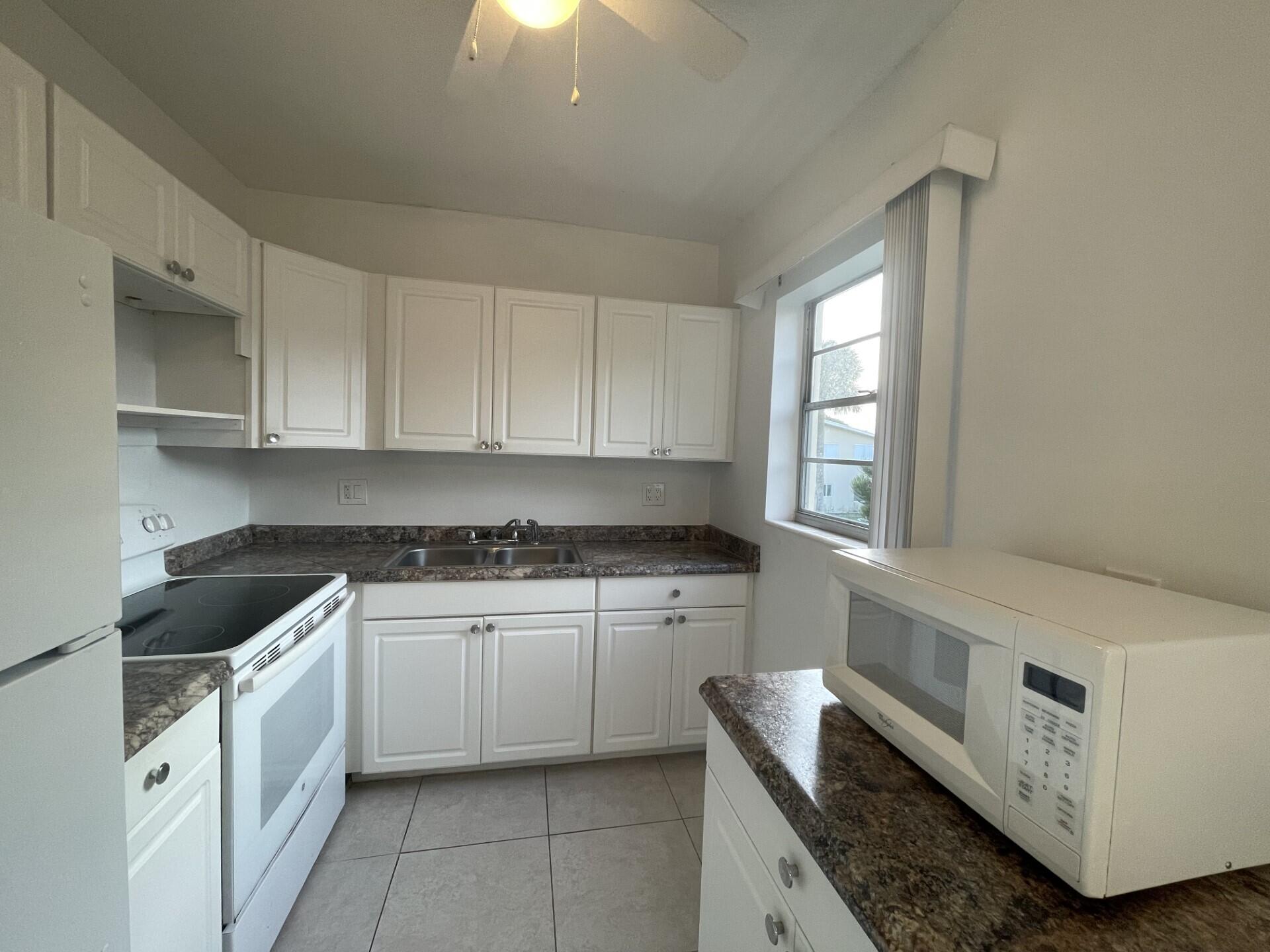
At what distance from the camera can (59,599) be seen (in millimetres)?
542

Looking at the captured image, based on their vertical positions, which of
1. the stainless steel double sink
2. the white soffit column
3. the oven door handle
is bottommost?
the oven door handle

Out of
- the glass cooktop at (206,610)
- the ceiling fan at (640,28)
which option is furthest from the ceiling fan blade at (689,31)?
the glass cooktop at (206,610)

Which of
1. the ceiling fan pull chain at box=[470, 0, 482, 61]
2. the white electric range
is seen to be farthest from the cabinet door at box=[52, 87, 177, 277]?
the ceiling fan pull chain at box=[470, 0, 482, 61]

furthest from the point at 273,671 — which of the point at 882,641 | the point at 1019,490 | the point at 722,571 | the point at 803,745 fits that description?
the point at 1019,490

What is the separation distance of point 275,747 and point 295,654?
0.24 meters

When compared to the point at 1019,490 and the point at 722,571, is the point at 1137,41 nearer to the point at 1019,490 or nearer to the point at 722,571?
the point at 1019,490

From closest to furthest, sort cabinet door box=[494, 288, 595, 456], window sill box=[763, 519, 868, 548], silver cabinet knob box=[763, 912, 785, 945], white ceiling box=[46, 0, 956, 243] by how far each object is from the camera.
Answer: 1. silver cabinet knob box=[763, 912, 785, 945]
2. white ceiling box=[46, 0, 956, 243]
3. window sill box=[763, 519, 868, 548]
4. cabinet door box=[494, 288, 595, 456]

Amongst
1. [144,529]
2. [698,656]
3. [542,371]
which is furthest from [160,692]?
[698,656]

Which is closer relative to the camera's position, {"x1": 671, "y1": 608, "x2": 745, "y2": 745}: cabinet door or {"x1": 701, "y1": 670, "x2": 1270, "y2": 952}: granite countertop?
{"x1": 701, "y1": 670, "x2": 1270, "y2": 952}: granite countertop

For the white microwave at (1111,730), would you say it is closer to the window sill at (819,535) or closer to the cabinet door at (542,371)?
the window sill at (819,535)

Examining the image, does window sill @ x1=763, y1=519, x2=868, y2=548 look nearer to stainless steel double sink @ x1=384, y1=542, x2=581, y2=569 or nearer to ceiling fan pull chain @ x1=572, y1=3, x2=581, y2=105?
stainless steel double sink @ x1=384, y1=542, x2=581, y2=569

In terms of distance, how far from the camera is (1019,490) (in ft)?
3.39

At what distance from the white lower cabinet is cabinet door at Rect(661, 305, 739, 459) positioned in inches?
72.4

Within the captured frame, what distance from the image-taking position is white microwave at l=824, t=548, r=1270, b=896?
48 cm
